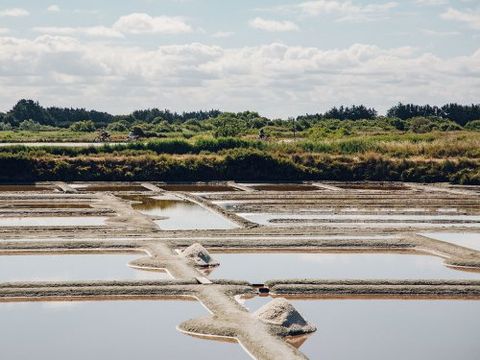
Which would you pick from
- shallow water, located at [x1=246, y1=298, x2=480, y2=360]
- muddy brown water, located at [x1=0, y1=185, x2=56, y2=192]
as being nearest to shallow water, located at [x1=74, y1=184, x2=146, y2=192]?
muddy brown water, located at [x1=0, y1=185, x2=56, y2=192]

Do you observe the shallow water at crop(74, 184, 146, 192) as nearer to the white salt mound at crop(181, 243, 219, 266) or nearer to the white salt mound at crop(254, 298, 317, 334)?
the white salt mound at crop(181, 243, 219, 266)

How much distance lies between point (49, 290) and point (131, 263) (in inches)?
102

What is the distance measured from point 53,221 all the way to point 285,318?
36.1 ft

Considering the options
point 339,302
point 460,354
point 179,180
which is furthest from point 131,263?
point 179,180

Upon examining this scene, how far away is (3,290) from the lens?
41.2 feet

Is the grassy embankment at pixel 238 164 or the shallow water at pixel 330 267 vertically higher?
the grassy embankment at pixel 238 164

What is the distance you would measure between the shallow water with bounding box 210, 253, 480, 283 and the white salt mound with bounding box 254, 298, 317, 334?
2752 mm

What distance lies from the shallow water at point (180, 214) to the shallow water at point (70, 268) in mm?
3679

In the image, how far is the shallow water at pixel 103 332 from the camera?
31.8 feet

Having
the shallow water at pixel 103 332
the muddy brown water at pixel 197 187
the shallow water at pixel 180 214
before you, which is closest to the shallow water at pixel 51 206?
the shallow water at pixel 180 214

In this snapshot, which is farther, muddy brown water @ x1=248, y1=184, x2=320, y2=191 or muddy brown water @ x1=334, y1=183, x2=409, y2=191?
muddy brown water @ x1=334, y1=183, x2=409, y2=191

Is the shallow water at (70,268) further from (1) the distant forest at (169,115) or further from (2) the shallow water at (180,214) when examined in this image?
(1) the distant forest at (169,115)

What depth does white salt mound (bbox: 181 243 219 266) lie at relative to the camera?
48.9ft

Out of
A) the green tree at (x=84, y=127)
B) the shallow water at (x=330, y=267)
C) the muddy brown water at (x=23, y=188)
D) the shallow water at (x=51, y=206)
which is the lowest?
the shallow water at (x=330, y=267)
